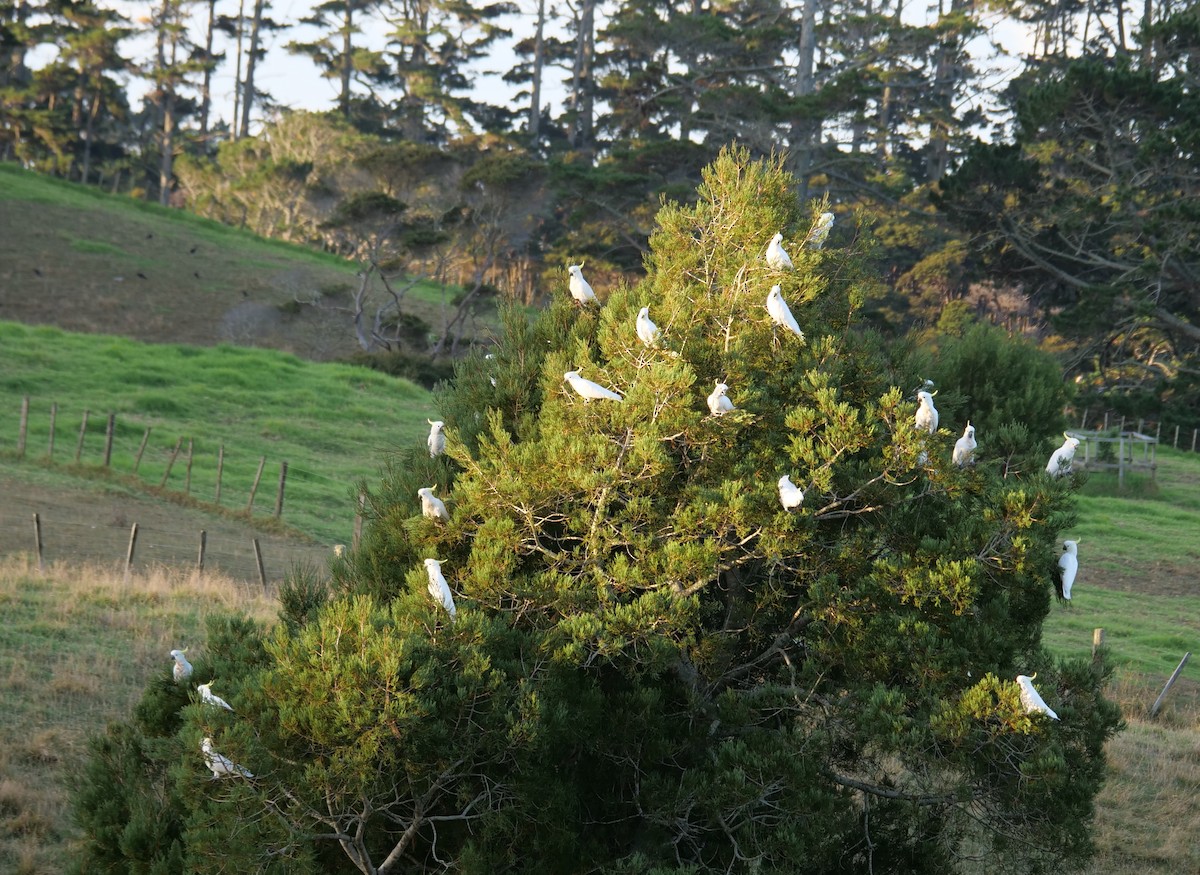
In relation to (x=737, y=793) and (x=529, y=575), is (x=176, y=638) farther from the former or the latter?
(x=737, y=793)

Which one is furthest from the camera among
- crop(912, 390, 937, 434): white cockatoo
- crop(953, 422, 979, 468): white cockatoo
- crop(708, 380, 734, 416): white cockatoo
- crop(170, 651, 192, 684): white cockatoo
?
crop(170, 651, 192, 684): white cockatoo

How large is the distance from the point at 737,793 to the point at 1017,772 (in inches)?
66.8

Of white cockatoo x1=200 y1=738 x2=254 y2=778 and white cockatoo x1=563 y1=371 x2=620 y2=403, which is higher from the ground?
white cockatoo x1=563 y1=371 x2=620 y2=403

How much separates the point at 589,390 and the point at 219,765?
9.72 feet

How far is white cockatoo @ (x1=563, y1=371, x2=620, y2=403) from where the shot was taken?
7590 millimetres

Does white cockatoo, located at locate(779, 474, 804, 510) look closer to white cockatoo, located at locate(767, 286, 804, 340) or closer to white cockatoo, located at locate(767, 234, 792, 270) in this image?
white cockatoo, located at locate(767, 286, 804, 340)

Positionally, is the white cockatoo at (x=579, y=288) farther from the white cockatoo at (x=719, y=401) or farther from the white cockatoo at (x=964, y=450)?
the white cockatoo at (x=964, y=450)

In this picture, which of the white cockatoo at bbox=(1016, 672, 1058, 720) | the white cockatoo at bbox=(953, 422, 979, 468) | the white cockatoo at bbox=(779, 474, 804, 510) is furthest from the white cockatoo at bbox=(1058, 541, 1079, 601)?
the white cockatoo at bbox=(779, 474, 804, 510)

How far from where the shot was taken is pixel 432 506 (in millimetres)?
7926

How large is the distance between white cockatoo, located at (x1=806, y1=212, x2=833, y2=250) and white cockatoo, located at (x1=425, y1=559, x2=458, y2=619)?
334 cm

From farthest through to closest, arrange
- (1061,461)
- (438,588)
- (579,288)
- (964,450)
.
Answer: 1. (579,288)
2. (1061,461)
3. (964,450)
4. (438,588)

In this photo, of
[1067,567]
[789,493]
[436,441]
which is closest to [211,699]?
[436,441]

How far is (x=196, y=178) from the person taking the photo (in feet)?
212

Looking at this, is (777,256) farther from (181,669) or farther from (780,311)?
(181,669)
